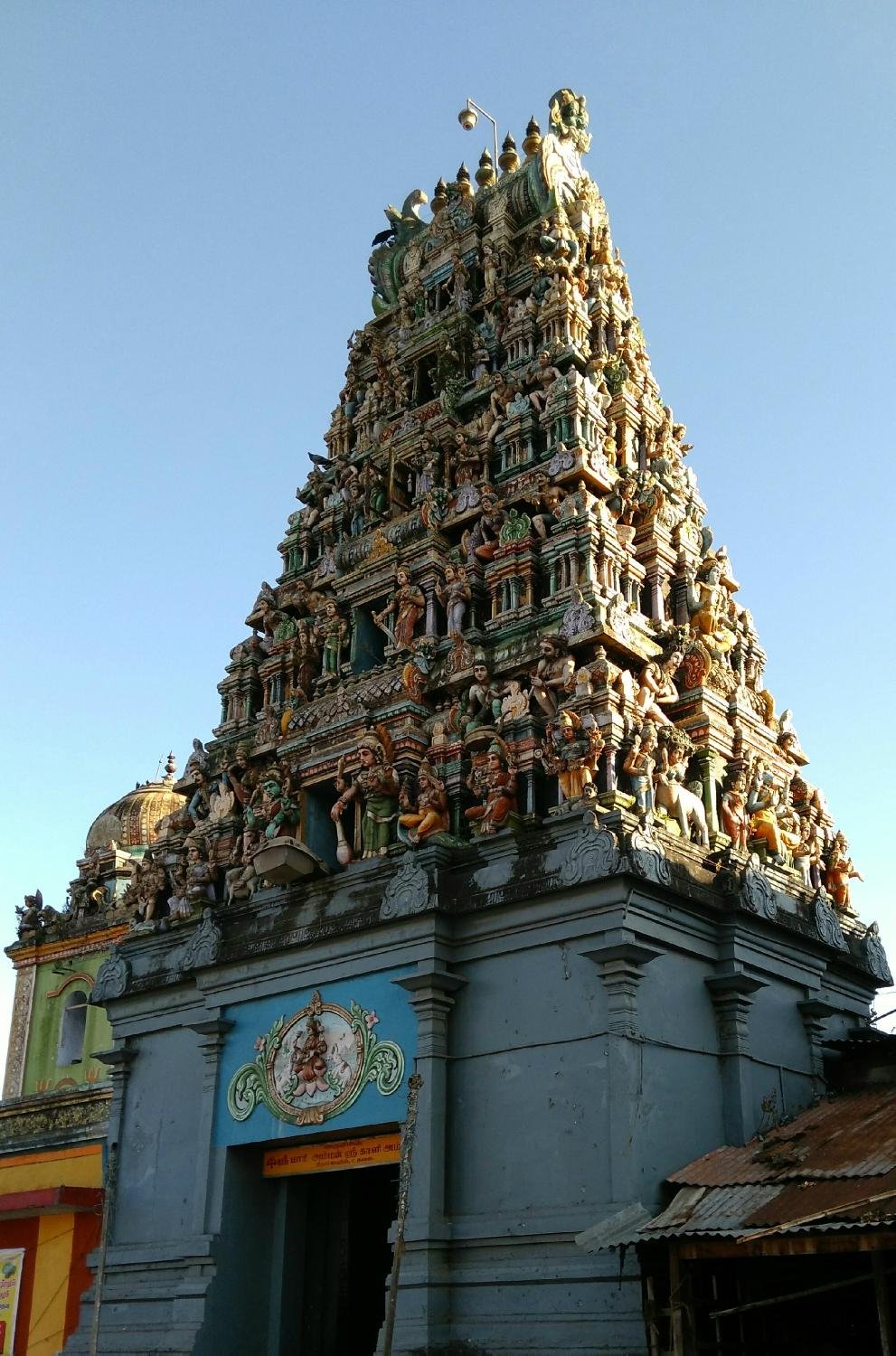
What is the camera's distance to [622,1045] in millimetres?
15852

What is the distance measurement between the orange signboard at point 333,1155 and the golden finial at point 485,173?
19253mm

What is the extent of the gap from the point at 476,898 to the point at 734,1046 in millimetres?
3790

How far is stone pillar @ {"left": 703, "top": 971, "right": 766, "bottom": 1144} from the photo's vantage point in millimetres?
17203

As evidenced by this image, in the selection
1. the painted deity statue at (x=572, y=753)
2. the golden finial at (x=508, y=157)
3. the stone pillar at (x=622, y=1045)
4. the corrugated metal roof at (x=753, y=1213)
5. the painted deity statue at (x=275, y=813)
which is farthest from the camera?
the golden finial at (x=508, y=157)

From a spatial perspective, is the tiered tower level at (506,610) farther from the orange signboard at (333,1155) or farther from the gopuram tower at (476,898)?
the orange signboard at (333,1155)

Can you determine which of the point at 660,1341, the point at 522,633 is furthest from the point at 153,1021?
the point at 660,1341

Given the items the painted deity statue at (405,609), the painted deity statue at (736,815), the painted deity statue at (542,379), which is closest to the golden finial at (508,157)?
the painted deity statue at (542,379)

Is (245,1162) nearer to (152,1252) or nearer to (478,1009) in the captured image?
(152,1252)

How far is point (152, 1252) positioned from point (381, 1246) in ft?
11.0

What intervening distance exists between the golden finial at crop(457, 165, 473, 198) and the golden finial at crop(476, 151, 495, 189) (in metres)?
0.24

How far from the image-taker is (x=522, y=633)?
67.3 feet

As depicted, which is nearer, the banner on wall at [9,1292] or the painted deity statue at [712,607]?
the painted deity statue at [712,607]

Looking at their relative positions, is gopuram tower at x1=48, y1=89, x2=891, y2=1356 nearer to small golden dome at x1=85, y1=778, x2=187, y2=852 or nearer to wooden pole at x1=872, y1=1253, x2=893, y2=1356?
wooden pole at x1=872, y1=1253, x2=893, y2=1356

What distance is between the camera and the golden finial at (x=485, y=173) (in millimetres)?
28547
